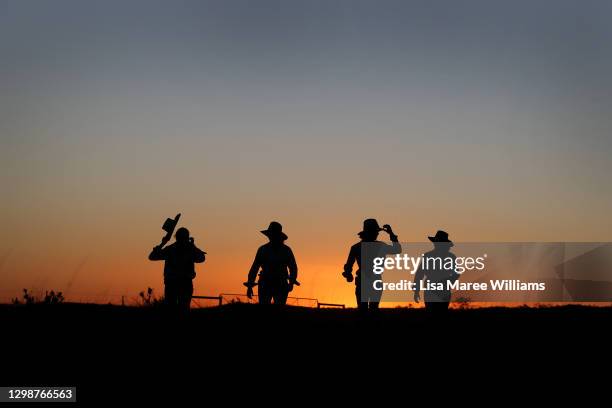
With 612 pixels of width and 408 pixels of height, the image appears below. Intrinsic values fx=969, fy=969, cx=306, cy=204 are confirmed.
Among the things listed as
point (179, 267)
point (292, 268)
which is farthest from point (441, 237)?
point (179, 267)

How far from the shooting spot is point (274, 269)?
20078mm

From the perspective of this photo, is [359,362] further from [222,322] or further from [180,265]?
[180,265]

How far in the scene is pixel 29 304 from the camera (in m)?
30.9

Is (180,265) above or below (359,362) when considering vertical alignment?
above

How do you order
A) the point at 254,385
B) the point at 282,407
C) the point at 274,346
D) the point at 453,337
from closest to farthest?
the point at 282,407, the point at 254,385, the point at 274,346, the point at 453,337

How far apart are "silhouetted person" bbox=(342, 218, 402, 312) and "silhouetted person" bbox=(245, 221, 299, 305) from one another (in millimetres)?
1339

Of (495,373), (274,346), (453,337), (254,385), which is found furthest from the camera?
(453,337)

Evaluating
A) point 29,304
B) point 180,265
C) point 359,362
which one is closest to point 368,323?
point 180,265

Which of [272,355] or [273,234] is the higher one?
[273,234]

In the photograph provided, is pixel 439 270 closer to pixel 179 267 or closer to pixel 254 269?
pixel 254 269

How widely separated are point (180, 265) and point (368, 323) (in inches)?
164

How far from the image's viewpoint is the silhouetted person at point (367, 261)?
2041 cm

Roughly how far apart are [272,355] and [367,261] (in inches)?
246

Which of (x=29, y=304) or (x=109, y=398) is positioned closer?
(x=109, y=398)
